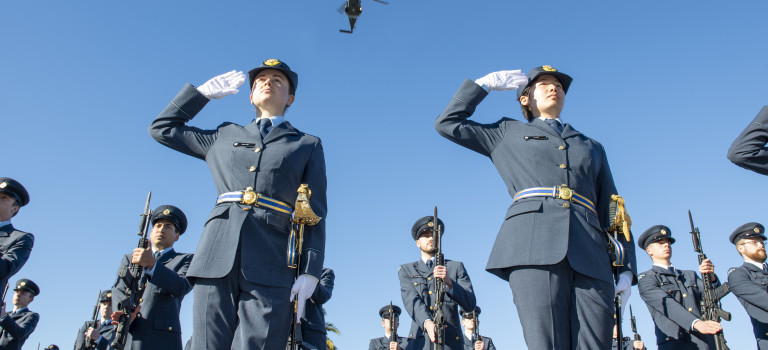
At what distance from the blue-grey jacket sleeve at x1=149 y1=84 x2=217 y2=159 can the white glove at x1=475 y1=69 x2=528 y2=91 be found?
2.32 metres

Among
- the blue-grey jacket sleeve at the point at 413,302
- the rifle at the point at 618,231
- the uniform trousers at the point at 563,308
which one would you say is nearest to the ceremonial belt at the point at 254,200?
the uniform trousers at the point at 563,308

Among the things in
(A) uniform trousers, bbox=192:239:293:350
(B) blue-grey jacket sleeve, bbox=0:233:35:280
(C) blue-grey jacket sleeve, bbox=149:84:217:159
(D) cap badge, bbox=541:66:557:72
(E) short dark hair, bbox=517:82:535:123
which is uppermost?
(D) cap badge, bbox=541:66:557:72

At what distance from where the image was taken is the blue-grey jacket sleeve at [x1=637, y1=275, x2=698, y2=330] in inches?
333

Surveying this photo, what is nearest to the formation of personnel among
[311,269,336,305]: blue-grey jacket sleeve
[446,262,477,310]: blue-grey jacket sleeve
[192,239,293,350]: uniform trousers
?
[192,239,293,350]: uniform trousers

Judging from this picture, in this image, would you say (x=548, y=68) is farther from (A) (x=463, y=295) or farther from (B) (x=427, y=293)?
(B) (x=427, y=293)

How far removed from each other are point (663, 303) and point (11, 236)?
8.03 metres

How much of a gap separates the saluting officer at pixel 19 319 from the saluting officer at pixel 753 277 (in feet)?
31.0

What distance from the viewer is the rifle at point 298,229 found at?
4703 mm

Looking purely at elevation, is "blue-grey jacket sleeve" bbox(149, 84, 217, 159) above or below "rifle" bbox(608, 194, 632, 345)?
above

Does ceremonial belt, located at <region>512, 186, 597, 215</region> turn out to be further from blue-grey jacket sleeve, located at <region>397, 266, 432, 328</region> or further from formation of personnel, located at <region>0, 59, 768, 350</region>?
blue-grey jacket sleeve, located at <region>397, 266, 432, 328</region>

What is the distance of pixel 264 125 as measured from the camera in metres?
5.38

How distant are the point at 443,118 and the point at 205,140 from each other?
196 cm

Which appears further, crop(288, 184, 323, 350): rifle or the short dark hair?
the short dark hair

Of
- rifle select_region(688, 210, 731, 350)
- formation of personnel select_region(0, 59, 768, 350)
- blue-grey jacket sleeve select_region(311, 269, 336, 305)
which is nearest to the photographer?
formation of personnel select_region(0, 59, 768, 350)
